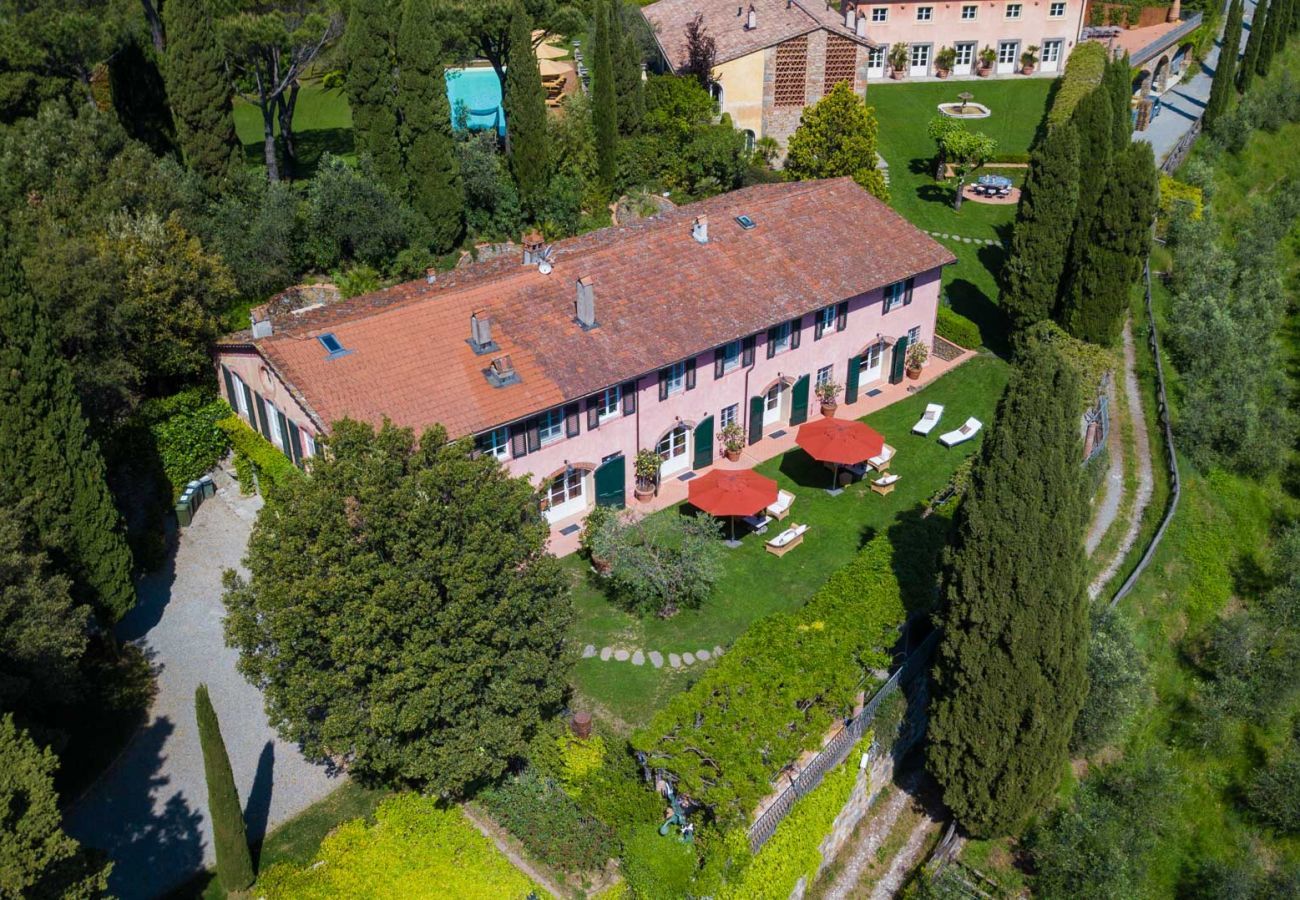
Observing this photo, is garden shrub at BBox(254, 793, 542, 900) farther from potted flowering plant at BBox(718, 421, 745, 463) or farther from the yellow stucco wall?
the yellow stucco wall

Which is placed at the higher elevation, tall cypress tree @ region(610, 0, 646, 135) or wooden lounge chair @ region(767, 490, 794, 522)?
tall cypress tree @ region(610, 0, 646, 135)

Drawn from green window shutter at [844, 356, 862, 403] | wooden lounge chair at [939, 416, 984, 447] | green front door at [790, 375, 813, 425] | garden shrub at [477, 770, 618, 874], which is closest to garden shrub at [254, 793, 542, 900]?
garden shrub at [477, 770, 618, 874]

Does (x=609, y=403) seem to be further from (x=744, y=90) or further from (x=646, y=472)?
(x=744, y=90)

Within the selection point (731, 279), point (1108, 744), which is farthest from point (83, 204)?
point (1108, 744)

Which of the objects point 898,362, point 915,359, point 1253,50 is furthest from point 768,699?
point 1253,50

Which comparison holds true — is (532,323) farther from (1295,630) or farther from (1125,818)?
(1295,630)

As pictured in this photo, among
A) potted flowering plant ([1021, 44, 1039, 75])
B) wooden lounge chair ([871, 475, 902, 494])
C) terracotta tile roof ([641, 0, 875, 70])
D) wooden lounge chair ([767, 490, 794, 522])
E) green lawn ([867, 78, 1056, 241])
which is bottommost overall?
wooden lounge chair ([871, 475, 902, 494])
